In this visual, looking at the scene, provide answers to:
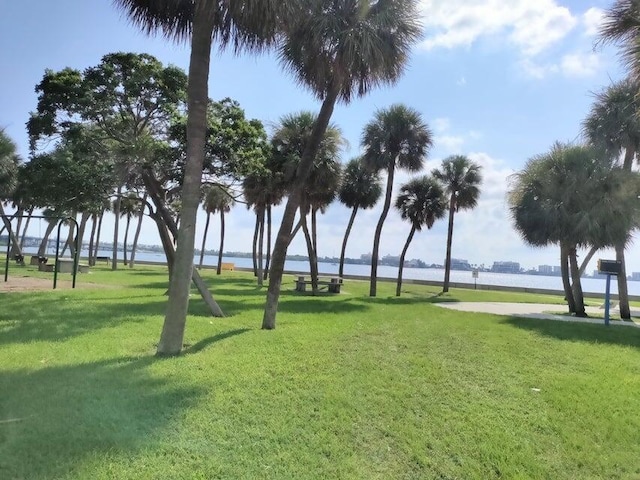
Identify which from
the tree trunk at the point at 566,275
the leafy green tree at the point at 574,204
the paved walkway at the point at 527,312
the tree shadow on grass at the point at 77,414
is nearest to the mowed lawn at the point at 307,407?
the tree shadow on grass at the point at 77,414

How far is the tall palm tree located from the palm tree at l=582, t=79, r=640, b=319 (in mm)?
16105

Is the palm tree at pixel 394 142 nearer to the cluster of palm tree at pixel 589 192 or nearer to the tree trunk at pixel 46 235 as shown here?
the cluster of palm tree at pixel 589 192

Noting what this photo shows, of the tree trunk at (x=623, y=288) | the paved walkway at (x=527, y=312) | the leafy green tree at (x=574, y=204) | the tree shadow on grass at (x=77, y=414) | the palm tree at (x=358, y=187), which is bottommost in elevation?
the tree shadow on grass at (x=77, y=414)

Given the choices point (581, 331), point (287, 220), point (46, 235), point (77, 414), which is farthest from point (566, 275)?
point (46, 235)

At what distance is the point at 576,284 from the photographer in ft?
60.4

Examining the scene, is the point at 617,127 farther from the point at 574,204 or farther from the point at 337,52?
the point at 337,52

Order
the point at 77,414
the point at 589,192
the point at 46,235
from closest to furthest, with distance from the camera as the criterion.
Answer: the point at 77,414
the point at 589,192
the point at 46,235

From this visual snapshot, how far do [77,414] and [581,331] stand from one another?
38.6ft

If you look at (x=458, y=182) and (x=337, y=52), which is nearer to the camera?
(x=337, y=52)

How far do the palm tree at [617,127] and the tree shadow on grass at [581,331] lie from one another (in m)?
5.68

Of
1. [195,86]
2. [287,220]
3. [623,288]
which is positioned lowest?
[623,288]

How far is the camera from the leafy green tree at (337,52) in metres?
10.1

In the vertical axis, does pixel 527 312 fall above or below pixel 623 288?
below

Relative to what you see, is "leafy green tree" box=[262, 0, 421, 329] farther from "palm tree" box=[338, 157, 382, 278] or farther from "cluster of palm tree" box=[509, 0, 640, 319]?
"palm tree" box=[338, 157, 382, 278]
